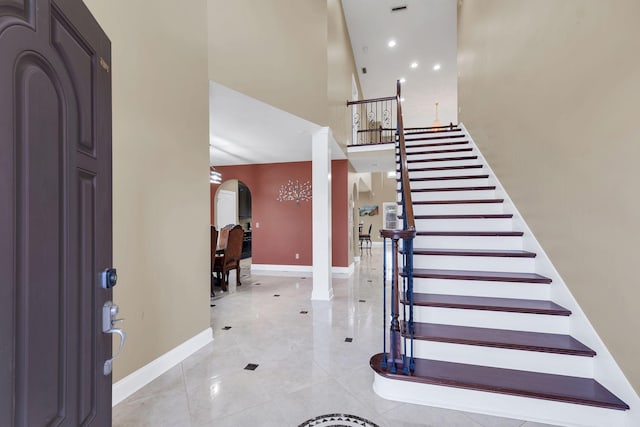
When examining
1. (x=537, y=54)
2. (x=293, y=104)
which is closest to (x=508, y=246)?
(x=537, y=54)

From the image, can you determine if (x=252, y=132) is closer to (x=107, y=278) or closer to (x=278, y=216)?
(x=278, y=216)

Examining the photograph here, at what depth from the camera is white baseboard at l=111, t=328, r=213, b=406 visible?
6.70 ft

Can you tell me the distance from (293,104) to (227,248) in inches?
105

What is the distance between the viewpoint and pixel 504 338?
2.11m

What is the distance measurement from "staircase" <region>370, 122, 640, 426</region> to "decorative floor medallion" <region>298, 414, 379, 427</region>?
0.30m

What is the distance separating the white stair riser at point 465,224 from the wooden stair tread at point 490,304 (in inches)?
39.4

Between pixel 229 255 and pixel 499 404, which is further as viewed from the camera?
pixel 229 255

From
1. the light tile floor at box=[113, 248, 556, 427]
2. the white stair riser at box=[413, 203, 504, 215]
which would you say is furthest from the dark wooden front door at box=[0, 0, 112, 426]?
the white stair riser at box=[413, 203, 504, 215]

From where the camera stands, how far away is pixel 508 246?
300 centimetres

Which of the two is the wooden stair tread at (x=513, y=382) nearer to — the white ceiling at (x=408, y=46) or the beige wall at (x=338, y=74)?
the beige wall at (x=338, y=74)

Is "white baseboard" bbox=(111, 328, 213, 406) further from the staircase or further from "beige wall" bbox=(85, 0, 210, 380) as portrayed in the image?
A: the staircase

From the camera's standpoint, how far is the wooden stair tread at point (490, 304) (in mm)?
2195

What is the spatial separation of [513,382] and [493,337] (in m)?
0.31

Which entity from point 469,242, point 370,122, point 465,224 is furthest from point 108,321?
point 370,122
